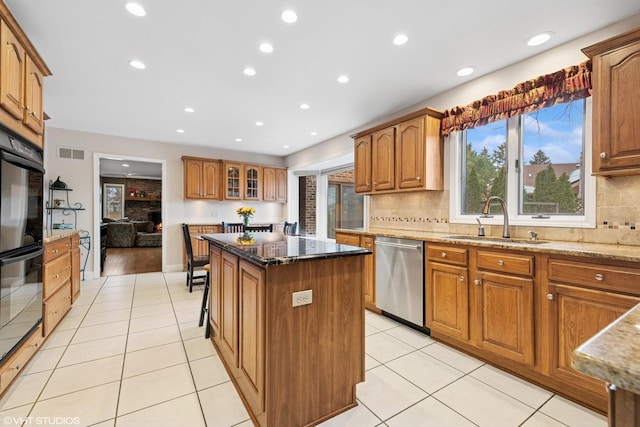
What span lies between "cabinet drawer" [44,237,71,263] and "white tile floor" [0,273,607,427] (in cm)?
75

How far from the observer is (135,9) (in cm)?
200

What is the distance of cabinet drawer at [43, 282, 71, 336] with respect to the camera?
2.50 m

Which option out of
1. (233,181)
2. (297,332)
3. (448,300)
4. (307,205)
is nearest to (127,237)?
(233,181)

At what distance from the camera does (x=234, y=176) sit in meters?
6.16

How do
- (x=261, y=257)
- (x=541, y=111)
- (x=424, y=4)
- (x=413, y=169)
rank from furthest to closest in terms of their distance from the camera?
(x=413, y=169) → (x=541, y=111) → (x=424, y=4) → (x=261, y=257)

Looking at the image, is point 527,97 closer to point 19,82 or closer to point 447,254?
point 447,254

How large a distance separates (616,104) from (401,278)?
2071 mm

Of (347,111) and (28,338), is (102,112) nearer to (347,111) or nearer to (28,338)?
(28,338)

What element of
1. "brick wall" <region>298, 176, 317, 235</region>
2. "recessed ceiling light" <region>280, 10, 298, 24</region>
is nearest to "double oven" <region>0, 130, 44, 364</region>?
"recessed ceiling light" <region>280, 10, 298, 24</region>

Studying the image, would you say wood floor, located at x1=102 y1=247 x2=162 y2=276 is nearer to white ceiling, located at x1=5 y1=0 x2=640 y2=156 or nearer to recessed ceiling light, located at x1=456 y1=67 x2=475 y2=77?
white ceiling, located at x1=5 y1=0 x2=640 y2=156

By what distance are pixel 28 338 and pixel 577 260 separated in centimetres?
380

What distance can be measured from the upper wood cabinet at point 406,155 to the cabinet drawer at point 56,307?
3.55 meters

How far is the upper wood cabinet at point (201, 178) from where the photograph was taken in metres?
5.66

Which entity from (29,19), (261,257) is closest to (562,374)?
(261,257)
